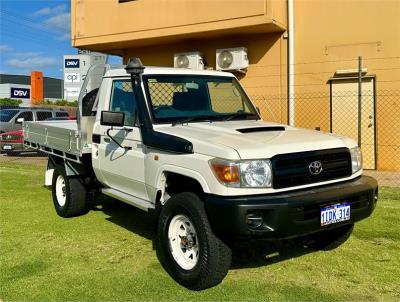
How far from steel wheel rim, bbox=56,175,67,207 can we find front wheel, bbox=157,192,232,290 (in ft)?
10.1

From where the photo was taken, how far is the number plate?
14.0 ft

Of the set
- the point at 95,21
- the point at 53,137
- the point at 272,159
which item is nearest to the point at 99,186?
the point at 53,137

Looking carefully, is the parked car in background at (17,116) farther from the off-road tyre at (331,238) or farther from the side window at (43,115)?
the off-road tyre at (331,238)

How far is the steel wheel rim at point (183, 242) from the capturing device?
14.7 ft

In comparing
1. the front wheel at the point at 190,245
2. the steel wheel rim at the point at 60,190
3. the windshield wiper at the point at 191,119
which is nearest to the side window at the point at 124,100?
the windshield wiper at the point at 191,119

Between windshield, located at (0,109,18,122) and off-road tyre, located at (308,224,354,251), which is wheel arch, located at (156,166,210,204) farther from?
windshield, located at (0,109,18,122)

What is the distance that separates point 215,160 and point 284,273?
146 centimetres

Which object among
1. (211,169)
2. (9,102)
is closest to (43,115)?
(211,169)

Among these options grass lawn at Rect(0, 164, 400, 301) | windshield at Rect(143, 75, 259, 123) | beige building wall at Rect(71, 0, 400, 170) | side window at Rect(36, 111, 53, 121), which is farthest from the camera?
side window at Rect(36, 111, 53, 121)

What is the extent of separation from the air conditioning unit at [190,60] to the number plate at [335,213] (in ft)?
31.7

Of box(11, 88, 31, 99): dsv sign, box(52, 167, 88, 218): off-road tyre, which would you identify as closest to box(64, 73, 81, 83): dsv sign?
box(11, 88, 31, 99): dsv sign

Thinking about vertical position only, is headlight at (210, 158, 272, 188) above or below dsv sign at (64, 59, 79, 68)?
below

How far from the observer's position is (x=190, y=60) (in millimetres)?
13781

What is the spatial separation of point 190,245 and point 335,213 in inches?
53.6
